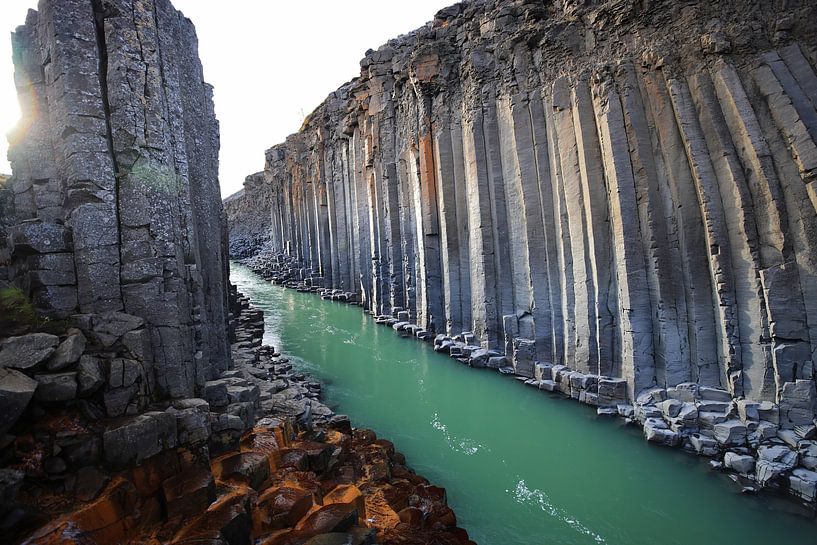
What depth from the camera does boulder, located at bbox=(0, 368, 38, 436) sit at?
4137 mm

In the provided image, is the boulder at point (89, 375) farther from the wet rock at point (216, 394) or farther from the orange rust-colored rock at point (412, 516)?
the orange rust-colored rock at point (412, 516)

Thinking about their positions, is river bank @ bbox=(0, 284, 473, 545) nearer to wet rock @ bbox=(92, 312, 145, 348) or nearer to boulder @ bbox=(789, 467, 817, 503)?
wet rock @ bbox=(92, 312, 145, 348)

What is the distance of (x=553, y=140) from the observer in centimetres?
1223

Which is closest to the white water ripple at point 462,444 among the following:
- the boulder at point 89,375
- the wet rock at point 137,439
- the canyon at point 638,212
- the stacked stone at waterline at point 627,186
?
the canyon at point 638,212

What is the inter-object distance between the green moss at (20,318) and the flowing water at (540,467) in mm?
6585

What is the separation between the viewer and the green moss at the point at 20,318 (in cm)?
510

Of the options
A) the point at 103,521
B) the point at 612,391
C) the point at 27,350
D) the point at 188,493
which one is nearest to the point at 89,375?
the point at 27,350

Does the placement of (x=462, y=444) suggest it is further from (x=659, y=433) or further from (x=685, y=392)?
(x=685, y=392)

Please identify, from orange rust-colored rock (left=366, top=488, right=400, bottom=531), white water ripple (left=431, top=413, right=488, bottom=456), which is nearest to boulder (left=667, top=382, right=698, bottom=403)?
white water ripple (left=431, top=413, right=488, bottom=456)

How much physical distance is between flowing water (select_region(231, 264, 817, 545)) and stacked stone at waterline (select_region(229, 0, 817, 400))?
173 cm

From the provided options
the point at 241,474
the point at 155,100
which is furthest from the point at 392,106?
the point at 241,474

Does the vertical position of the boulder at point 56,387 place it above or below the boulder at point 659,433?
above

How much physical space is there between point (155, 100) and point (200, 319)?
3.71m

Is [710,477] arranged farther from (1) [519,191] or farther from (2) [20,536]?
(2) [20,536]
